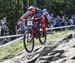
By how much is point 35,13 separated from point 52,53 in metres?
1.62

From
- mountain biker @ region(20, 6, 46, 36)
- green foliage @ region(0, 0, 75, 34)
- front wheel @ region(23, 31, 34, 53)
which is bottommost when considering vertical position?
green foliage @ region(0, 0, 75, 34)

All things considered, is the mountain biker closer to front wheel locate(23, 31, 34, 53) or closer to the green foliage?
front wheel locate(23, 31, 34, 53)

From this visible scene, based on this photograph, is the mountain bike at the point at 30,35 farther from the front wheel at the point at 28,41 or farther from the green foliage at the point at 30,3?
the green foliage at the point at 30,3

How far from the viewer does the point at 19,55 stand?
13.1m

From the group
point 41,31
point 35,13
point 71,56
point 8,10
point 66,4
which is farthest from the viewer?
point 66,4

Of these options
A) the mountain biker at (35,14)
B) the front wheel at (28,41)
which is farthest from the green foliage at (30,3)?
the front wheel at (28,41)

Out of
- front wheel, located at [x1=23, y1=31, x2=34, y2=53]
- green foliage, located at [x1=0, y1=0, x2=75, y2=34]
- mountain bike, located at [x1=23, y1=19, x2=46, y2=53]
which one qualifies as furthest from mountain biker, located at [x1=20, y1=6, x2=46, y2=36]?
green foliage, located at [x1=0, y1=0, x2=75, y2=34]

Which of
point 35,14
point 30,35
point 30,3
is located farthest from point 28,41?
point 30,3

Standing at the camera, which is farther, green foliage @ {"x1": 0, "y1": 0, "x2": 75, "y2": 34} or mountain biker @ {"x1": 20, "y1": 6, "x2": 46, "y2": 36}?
green foliage @ {"x1": 0, "y1": 0, "x2": 75, "y2": 34}

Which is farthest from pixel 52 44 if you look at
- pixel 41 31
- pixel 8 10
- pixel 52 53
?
pixel 8 10

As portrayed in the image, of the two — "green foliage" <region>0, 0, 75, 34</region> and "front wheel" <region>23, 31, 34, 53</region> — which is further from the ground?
"front wheel" <region>23, 31, 34, 53</region>

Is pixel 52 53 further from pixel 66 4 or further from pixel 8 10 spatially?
pixel 66 4

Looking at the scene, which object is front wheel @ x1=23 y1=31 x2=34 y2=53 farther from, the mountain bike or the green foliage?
the green foliage

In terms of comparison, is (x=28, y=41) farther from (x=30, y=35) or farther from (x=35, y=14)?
(x=35, y=14)
